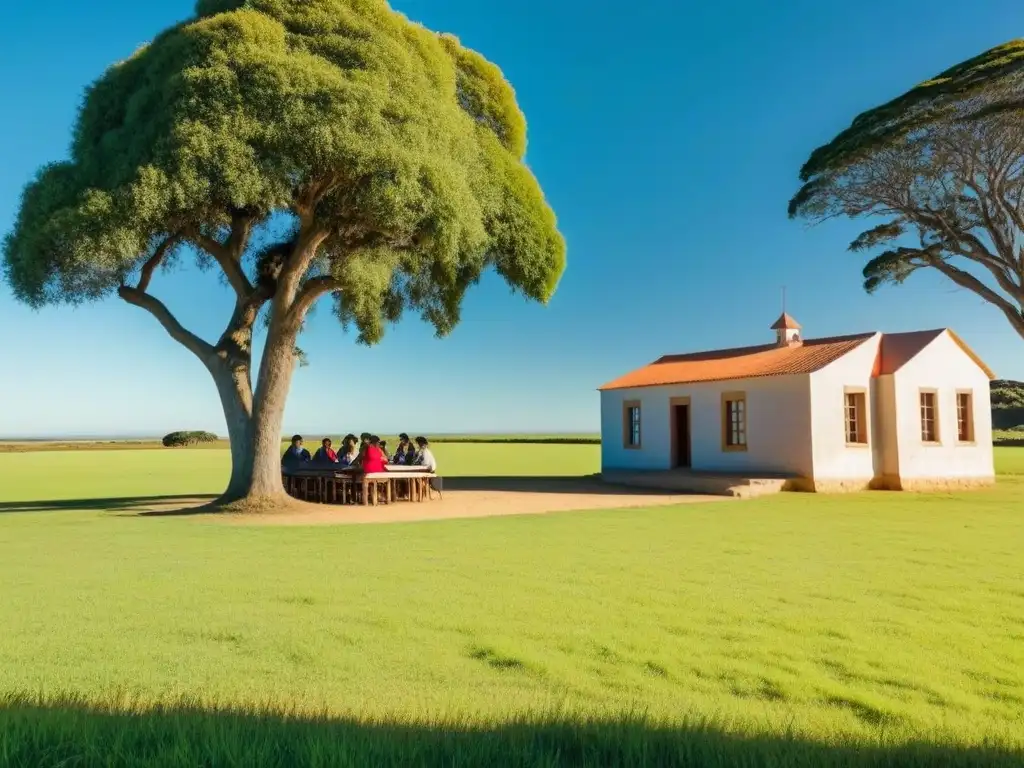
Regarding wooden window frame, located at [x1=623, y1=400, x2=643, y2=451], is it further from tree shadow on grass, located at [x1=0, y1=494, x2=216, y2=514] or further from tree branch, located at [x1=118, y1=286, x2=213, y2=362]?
tree branch, located at [x1=118, y1=286, x2=213, y2=362]

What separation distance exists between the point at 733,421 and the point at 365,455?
1230 cm

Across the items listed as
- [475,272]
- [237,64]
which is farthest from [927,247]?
[237,64]

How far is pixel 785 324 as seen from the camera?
93.9 ft

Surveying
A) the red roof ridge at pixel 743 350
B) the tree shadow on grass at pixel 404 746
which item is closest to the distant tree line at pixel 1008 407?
the red roof ridge at pixel 743 350

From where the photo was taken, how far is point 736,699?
4.80 m

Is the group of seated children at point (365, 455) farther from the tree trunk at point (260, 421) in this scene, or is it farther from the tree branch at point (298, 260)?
the tree branch at point (298, 260)

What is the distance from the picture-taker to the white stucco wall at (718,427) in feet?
77.4

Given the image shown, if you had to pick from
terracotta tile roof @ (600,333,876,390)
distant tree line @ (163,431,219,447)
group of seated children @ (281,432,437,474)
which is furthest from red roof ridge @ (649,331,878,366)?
distant tree line @ (163,431,219,447)

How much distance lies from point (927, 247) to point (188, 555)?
78.9 ft

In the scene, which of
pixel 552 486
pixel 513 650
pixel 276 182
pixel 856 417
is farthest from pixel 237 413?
pixel 856 417

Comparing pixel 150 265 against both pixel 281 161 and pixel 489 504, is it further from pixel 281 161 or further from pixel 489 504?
pixel 489 504

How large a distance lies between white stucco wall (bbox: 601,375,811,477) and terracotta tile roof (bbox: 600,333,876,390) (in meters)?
0.24

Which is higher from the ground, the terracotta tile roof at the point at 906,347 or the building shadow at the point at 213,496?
the terracotta tile roof at the point at 906,347

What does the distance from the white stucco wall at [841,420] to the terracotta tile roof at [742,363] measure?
37cm
